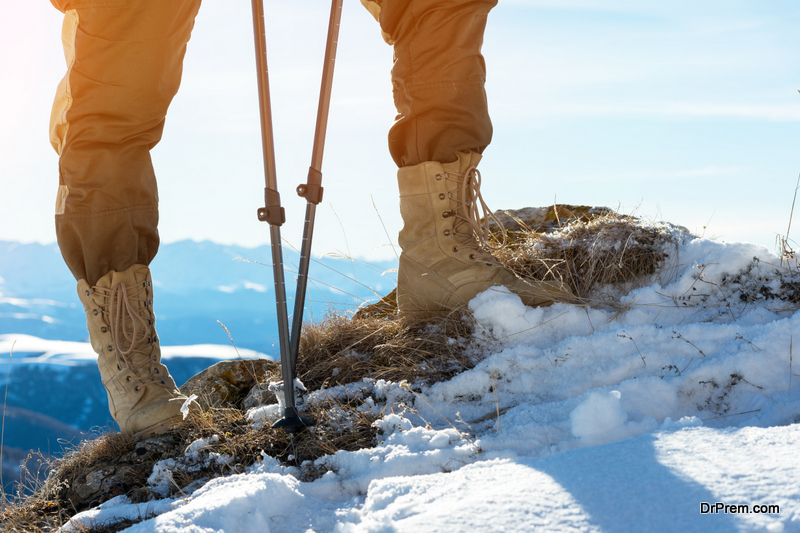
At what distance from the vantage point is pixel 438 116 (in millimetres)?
2230

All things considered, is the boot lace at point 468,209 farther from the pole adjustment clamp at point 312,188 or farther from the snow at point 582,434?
the pole adjustment clamp at point 312,188

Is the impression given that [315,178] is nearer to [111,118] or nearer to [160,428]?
[111,118]

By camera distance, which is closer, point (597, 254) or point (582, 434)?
point (582, 434)

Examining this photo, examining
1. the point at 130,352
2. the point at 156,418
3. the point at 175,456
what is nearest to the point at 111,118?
the point at 130,352

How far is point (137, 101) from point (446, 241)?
4.19ft

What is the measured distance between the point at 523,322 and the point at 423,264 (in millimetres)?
519

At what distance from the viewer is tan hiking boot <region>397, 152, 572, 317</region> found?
7.38 feet

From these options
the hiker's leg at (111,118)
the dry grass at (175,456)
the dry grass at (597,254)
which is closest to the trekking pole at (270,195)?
the dry grass at (175,456)

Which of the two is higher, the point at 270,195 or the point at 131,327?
the point at 270,195

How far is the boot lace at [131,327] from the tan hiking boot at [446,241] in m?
1.02

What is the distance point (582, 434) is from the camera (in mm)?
1262

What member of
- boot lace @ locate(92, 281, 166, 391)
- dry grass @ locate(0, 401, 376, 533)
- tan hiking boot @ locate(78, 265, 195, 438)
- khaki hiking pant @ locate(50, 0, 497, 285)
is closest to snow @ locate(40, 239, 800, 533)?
dry grass @ locate(0, 401, 376, 533)

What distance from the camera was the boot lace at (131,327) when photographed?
6.55 feet

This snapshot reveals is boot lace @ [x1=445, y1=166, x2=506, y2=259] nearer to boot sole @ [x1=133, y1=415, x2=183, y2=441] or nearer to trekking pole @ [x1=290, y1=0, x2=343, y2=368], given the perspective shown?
trekking pole @ [x1=290, y1=0, x2=343, y2=368]
